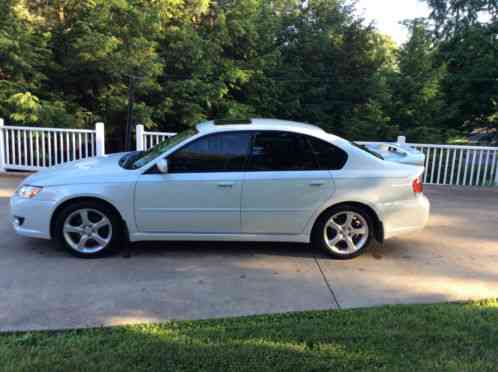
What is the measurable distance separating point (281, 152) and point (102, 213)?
2.05m

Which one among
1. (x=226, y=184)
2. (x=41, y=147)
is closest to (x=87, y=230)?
(x=226, y=184)

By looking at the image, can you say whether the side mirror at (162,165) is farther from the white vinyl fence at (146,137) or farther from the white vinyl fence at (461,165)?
the white vinyl fence at (461,165)

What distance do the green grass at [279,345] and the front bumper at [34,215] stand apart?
1801mm

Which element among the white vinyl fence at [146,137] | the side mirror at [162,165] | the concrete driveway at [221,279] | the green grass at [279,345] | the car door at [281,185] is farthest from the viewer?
the white vinyl fence at [146,137]

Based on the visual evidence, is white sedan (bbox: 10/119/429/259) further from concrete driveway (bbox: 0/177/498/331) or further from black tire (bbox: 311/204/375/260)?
→ concrete driveway (bbox: 0/177/498/331)

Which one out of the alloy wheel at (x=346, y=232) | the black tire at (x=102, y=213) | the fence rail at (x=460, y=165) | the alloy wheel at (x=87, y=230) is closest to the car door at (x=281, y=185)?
the alloy wheel at (x=346, y=232)

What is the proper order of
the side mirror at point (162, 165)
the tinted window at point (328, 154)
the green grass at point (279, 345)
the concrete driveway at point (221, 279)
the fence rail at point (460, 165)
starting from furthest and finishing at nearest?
the fence rail at point (460, 165), the tinted window at point (328, 154), the side mirror at point (162, 165), the concrete driveway at point (221, 279), the green grass at point (279, 345)

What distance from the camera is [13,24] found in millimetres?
12891

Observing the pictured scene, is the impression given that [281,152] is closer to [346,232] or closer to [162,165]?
[346,232]

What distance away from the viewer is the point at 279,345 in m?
3.26

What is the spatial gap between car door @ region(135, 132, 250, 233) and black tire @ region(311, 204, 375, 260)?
0.89 meters

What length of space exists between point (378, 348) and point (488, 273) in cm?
236

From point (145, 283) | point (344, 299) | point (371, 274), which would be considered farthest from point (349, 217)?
point (145, 283)

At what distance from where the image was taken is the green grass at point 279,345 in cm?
301
